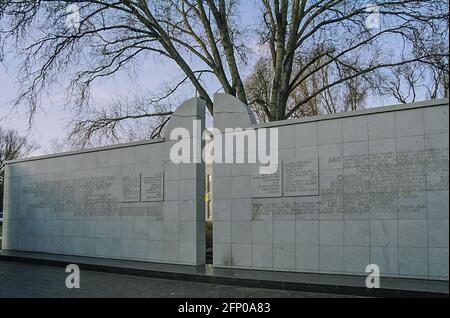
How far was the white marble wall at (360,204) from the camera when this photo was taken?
879 centimetres

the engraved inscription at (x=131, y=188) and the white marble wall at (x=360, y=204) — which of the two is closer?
the white marble wall at (x=360, y=204)

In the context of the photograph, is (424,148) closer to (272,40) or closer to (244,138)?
(244,138)

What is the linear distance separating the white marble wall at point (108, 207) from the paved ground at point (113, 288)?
5.38 ft

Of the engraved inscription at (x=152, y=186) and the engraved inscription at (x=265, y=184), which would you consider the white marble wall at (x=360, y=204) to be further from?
the engraved inscription at (x=152, y=186)

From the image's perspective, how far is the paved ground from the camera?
28.3ft

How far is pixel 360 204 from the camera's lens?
9.50m

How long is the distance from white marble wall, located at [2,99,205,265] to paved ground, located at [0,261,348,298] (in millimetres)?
1639

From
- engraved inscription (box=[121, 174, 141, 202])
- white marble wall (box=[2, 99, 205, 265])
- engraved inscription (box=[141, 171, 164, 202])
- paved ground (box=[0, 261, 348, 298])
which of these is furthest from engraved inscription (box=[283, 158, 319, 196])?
engraved inscription (box=[121, 174, 141, 202])

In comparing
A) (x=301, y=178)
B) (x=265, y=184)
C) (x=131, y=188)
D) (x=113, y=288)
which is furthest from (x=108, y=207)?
(x=301, y=178)

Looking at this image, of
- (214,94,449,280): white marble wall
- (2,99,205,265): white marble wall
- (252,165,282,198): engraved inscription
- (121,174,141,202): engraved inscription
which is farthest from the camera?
(121,174,141,202): engraved inscription

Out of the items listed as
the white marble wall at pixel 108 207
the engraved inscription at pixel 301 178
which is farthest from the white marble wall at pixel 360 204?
the white marble wall at pixel 108 207

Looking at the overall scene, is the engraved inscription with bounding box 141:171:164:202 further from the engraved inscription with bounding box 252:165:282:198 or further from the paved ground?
the engraved inscription with bounding box 252:165:282:198

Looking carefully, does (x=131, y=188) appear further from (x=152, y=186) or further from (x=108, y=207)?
(x=108, y=207)
